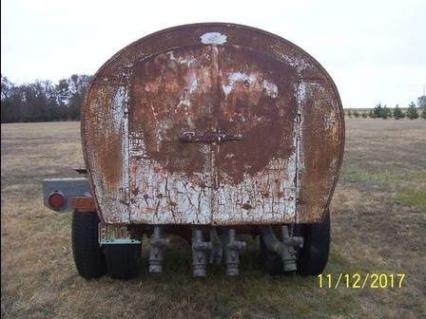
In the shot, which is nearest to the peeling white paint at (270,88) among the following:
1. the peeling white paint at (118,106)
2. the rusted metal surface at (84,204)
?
the peeling white paint at (118,106)

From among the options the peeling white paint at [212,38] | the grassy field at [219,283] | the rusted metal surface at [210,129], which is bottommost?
the grassy field at [219,283]

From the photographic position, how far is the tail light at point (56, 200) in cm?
446

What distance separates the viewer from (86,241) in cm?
465

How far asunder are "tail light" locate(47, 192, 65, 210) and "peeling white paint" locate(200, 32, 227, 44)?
1.80 meters

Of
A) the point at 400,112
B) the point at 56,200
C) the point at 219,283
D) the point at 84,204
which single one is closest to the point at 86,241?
the point at 56,200

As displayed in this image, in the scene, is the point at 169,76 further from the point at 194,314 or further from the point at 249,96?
the point at 194,314

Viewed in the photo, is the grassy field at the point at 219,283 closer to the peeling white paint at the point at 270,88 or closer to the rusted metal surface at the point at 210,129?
the rusted metal surface at the point at 210,129

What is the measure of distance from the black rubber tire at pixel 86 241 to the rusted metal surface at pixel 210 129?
88cm

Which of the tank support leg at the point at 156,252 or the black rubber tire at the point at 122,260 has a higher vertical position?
the tank support leg at the point at 156,252

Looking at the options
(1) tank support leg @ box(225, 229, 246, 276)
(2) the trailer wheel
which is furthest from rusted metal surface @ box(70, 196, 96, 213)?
(2) the trailer wheel

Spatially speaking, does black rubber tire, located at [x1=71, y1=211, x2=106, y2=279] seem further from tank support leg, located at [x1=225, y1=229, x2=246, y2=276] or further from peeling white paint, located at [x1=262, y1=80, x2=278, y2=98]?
peeling white paint, located at [x1=262, y1=80, x2=278, y2=98]

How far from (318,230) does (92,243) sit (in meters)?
1.90
